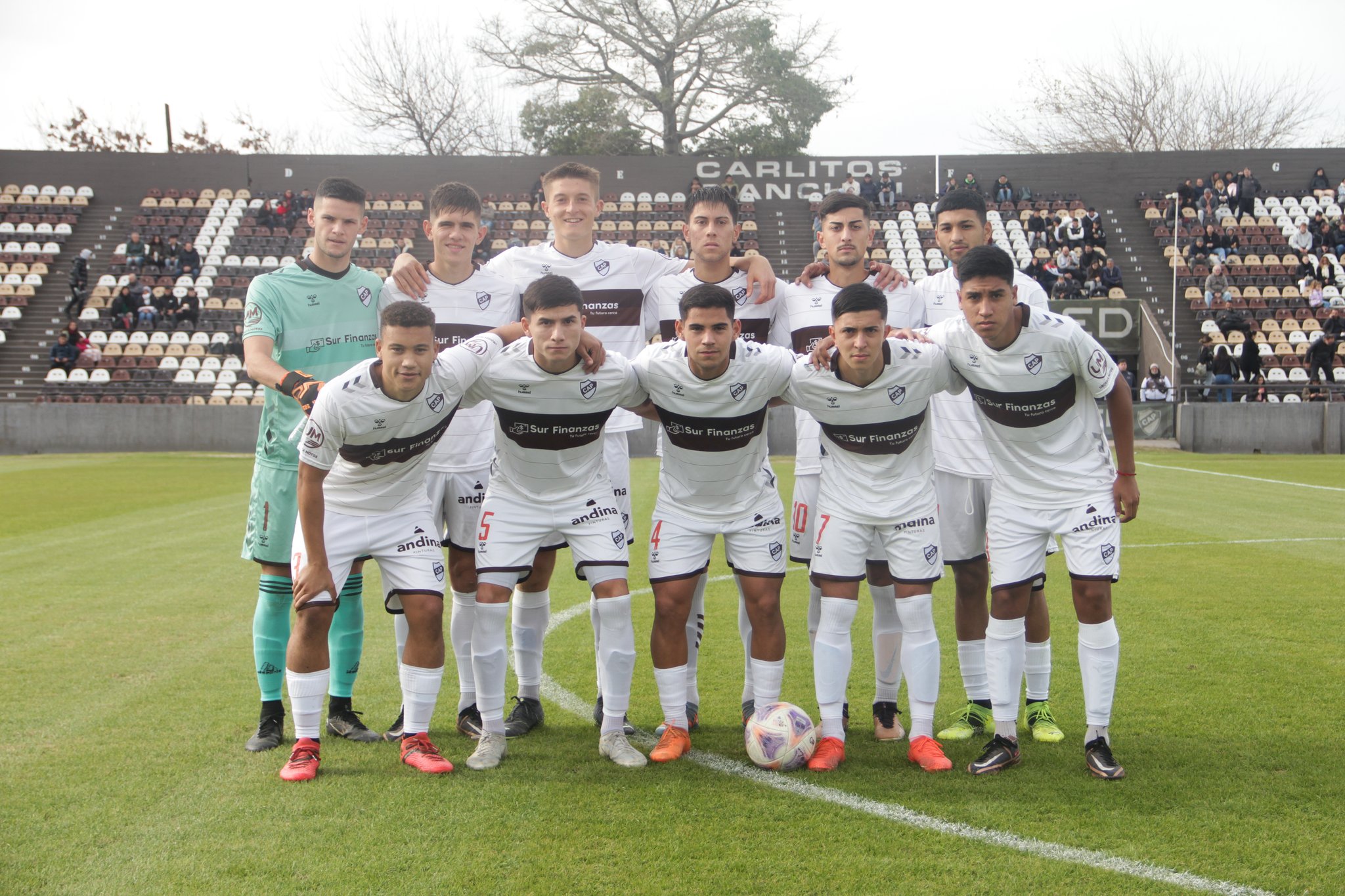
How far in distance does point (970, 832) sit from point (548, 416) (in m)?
2.40

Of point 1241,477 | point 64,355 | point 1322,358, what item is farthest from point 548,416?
point 64,355

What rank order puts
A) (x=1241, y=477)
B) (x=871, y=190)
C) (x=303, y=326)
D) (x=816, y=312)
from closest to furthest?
(x=303, y=326), (x=816, y=312), (x=1241, y=477), (x=871, y=190)

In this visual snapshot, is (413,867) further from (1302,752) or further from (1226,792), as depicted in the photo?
(1302,752)

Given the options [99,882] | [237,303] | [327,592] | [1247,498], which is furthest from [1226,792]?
[237,303]

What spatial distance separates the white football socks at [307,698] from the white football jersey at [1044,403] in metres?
3.07

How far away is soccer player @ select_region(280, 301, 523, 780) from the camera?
4.30 m

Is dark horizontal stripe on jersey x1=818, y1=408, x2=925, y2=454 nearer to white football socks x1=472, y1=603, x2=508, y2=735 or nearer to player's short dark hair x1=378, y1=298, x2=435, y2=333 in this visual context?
white football socks x1=472, y1=603, x2=508, y2=735

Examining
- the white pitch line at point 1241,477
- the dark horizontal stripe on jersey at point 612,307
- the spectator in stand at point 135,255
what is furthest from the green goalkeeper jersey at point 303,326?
the spectator in stand at point 135,255

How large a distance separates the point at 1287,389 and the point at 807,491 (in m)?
22.6

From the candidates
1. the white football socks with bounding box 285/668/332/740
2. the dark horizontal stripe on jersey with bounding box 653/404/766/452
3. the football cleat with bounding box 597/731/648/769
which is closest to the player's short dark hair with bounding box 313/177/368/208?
the dark horizontal stripe on jersey with bounding box 653/404/766/452

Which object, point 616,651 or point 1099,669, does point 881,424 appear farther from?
point 616,651

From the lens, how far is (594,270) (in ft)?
18.2

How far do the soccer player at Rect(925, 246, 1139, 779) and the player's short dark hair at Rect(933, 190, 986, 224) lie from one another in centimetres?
55

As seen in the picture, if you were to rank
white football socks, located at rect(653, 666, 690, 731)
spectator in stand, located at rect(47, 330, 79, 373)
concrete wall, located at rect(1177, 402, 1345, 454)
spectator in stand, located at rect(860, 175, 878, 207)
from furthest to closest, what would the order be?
spectator in stand, located at rect(860, 175, 878, 207)
spectator in stand, located at rect(47, 330, 79, 373)
concrete wall, located at rect(1177, 402, 1345, 454)
white football socks, located at rect(653, 666, 690, 731)
